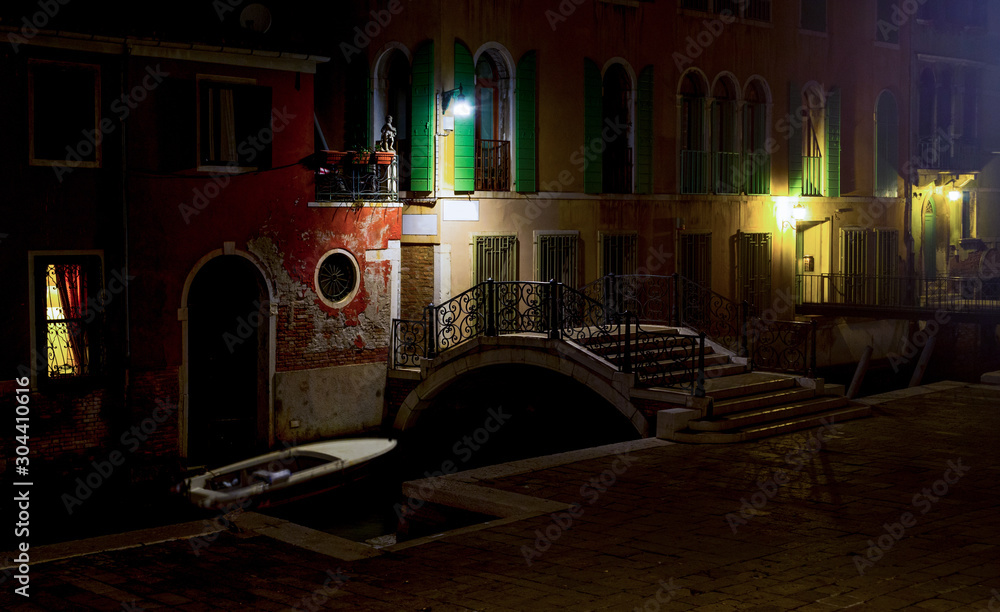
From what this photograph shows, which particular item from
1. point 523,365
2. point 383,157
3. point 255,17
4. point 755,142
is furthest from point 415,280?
point 755,142

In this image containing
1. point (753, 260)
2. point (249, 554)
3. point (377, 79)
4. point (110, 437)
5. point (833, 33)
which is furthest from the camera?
point (833, 33)

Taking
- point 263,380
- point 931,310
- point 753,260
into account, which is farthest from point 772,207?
point 263,380

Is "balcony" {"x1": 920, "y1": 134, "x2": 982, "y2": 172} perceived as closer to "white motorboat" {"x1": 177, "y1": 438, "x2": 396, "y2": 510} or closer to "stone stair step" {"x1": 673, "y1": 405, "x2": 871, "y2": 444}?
"stone stair step" {"x1": 673, "y1": 405, "x2": 871, "y2": 444}

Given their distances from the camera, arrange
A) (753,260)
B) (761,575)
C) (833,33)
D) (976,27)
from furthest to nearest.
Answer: (976,27) < (833,33) < (753,260) < (761,575)

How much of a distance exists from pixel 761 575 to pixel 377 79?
12.8 metres

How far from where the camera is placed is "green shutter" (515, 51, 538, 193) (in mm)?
19578

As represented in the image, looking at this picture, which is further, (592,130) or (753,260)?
(753,260)

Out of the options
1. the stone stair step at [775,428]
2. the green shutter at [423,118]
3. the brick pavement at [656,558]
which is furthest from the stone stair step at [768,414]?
the green shutter at [423,118]

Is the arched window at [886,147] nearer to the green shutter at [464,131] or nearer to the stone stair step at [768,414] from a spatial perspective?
the green shutter at [464,131]

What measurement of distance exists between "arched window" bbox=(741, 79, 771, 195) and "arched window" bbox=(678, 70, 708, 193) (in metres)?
1.22

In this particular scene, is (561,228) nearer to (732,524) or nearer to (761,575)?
(732,524)

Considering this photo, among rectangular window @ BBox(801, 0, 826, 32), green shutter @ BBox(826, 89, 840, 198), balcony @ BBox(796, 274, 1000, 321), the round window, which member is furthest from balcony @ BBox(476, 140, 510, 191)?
green shutter @ BBox(826, 89, 840, 198)

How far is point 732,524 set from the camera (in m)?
9.57

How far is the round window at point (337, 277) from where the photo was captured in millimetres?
18038
